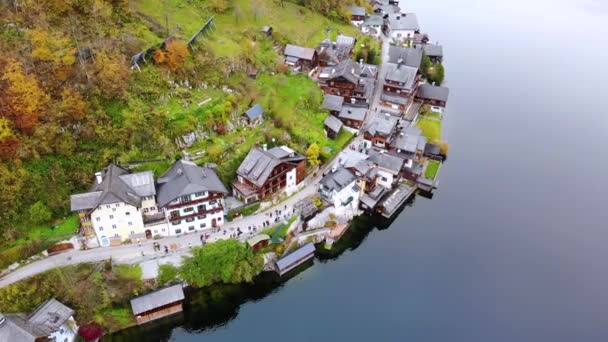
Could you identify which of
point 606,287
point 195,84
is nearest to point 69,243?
point 195,84

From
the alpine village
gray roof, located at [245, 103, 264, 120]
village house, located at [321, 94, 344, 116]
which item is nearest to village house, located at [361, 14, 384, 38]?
the alpine village

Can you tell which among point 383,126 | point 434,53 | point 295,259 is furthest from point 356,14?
point 295,259

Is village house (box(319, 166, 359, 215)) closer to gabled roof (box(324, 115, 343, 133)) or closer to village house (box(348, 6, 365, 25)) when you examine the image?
gabled roof (box(324, 115, 343, 133))

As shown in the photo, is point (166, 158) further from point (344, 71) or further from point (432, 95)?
point (432, 95)

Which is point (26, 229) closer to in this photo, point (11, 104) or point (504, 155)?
point (11, 104)

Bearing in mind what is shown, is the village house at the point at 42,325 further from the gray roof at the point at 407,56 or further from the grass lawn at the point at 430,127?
the gray roof at the point at 407,56

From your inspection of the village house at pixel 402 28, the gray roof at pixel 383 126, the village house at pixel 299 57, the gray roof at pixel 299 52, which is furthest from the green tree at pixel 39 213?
the village house at pixel 402 28
